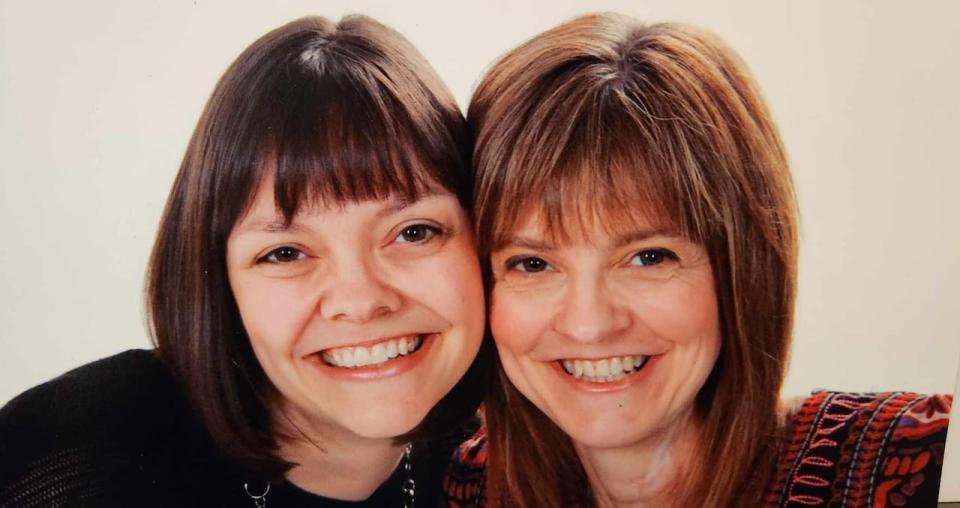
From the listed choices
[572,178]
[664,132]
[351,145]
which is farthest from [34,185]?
[664,132]

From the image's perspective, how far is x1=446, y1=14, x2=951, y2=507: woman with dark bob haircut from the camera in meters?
1.13

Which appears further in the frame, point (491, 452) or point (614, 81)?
point (491, 452)

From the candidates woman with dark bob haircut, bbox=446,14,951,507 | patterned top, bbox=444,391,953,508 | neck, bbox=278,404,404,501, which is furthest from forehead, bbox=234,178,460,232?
patterned top, bbox=444,391,953,508

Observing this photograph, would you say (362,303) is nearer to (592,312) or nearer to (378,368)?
(378,368)

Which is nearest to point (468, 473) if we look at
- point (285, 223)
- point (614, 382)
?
point (614, 382)

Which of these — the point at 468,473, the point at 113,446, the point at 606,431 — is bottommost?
the point at 468,473

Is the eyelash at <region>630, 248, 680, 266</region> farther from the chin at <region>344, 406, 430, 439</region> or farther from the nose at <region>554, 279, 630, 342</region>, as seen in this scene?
the chin at <region>344, 406, 430, 439</region>

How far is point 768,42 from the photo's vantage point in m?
1.34

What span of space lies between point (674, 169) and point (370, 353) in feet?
1.42

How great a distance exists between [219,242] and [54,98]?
279 mm

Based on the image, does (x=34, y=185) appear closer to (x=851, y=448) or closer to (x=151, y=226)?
(x=151, y=226)

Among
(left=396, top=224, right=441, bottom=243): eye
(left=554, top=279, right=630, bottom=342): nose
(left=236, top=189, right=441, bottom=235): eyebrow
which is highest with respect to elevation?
(left=236, top=189, right=441, bottom=235): eyebrow

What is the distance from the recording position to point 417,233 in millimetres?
1184

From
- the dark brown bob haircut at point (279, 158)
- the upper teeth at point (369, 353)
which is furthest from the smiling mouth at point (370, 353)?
the dark brown bob haircut at point (279, 158)
